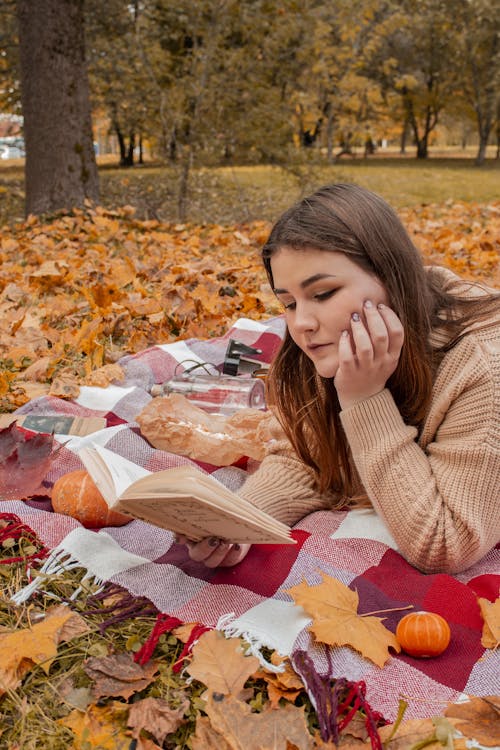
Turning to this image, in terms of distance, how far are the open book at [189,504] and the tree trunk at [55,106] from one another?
7158mm

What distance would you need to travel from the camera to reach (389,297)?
1957mm

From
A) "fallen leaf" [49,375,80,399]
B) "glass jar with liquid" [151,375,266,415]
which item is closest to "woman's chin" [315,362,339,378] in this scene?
"glass jar with liquid" [151,375,266,415]

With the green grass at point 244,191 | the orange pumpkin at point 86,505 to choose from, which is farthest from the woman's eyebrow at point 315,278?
the green grass at point 244,191

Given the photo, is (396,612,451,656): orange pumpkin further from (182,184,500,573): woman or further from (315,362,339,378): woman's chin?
(315,362,339,378): woman's chin

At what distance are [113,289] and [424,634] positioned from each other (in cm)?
317

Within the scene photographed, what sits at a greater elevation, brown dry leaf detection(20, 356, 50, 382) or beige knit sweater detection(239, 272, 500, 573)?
beige knit sweater detection(239, 272, 500, 573)

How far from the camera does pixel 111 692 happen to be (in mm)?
1570

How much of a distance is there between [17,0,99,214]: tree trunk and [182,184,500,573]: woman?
6.90m

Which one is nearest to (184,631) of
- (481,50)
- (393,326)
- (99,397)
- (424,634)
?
(424,634)

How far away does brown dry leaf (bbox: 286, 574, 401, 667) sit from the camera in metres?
1.67

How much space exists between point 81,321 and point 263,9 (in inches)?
252

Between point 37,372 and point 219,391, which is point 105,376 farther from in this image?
point 219,391

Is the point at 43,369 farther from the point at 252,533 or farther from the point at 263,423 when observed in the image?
the point at 252,533

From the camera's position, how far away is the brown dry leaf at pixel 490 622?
1.69 m
